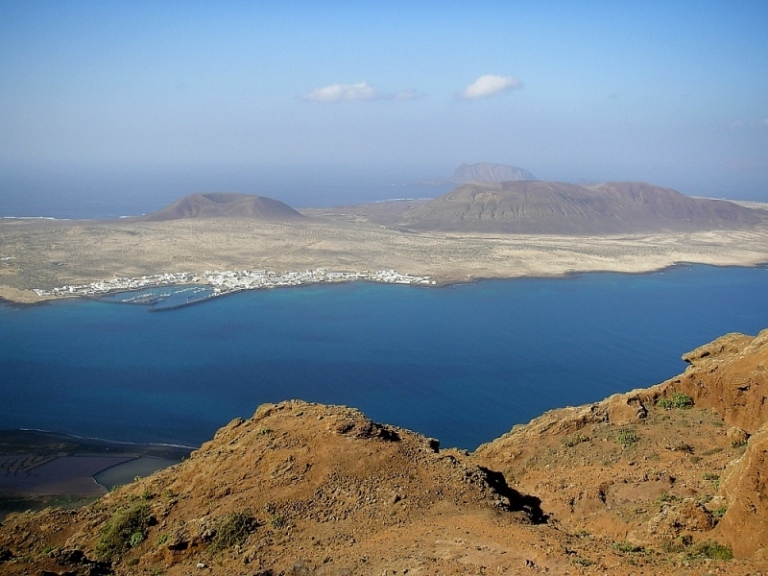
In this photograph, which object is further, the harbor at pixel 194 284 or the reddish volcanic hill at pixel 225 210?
the reddish volcanic hill at pixel 225 210

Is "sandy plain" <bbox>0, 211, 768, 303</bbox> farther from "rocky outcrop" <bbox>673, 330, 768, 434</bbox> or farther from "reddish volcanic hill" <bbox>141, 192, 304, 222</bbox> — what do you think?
"rocky outcrop" <bbox>673, 330, 768, 434</bbox>

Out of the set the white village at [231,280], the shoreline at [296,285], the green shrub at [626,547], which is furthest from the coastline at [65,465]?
the white village at [231,280]

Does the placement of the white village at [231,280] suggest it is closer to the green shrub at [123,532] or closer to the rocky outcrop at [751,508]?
the green shrub at [123,532]

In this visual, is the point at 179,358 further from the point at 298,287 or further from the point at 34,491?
the point at 298,287

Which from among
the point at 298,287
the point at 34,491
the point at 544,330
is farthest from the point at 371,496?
the point at 298,287

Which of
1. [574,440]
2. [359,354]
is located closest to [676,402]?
[574,440]
